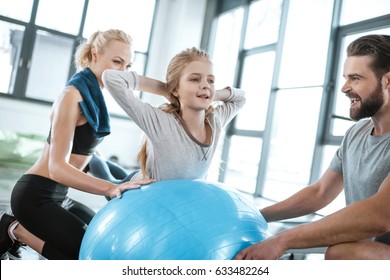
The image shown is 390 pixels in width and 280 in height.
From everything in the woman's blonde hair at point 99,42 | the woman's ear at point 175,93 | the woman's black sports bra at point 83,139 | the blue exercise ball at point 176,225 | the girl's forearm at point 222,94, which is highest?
the woman's blonde hair at point 99,42

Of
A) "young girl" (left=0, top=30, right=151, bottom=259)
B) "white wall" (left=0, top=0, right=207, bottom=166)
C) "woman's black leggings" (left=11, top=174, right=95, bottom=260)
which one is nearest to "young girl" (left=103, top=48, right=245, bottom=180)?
"young girl" (left=0, top=30, right=151, bottom=259)

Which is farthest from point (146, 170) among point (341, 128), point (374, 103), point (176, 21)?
point (176, 21)

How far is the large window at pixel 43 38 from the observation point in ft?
16.2

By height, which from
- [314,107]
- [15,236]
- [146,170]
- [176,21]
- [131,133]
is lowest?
[15,236]

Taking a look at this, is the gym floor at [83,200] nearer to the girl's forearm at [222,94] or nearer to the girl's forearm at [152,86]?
the girl's forearm at [222,94]

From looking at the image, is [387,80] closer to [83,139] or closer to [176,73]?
[176,73]

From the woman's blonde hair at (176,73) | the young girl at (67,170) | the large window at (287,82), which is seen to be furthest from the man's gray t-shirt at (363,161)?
the large window at (287,82)

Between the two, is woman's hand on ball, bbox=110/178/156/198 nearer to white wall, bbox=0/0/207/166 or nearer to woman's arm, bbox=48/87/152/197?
woman's arm, bbox=48/87/152/197

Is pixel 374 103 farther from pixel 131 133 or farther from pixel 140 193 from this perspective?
pixel 131 133

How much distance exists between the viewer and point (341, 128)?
3.27m

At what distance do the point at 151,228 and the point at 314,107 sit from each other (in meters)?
2.86

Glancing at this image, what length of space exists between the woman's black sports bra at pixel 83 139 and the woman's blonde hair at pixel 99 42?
37 centimetres

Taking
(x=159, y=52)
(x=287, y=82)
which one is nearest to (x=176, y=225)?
(x=287, y=82)

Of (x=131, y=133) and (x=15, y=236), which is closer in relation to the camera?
(x=15, y=236)
